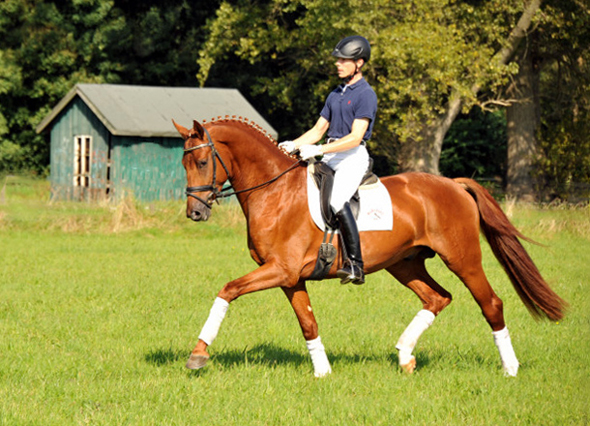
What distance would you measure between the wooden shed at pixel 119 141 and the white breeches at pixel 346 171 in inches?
866

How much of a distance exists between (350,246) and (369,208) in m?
0.47

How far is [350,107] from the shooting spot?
25.8 ft

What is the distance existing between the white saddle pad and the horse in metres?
0.06

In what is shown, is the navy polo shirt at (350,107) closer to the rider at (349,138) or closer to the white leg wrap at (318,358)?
the rider at (349,138)

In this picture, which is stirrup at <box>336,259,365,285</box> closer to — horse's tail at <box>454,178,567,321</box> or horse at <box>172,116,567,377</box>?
horse at <box>172,116,567,377</box>

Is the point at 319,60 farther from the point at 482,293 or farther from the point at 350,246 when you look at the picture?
the point at 350,246

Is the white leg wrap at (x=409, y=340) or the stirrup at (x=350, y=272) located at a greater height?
the stirrup at (x=350, y=272)

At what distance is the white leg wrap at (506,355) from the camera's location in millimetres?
8141

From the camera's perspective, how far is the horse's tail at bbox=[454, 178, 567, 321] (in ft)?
28.6

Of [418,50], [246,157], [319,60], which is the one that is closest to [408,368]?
[246,157]

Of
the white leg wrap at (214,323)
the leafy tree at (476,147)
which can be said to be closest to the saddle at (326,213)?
the white leg wrap at (214,323)

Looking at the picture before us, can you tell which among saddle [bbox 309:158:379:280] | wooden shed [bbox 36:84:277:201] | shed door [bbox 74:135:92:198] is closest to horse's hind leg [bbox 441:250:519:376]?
saddle [bbox 309:158:379:280]

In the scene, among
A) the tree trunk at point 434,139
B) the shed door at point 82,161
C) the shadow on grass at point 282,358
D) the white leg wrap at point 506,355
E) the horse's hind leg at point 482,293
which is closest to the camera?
the white leg wrap at point 506,355

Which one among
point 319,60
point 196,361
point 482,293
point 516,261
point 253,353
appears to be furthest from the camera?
point 319,60
